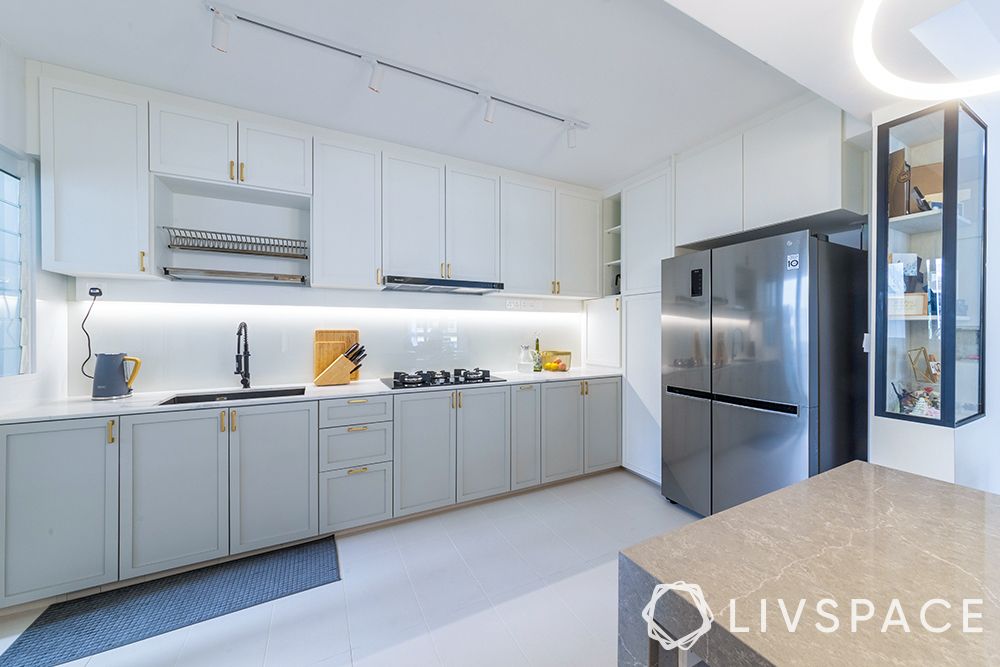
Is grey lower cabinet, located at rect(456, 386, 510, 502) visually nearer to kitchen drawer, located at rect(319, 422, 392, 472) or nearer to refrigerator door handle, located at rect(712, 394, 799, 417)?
kitchen drawer, located at rect(319, 422, 392, 472)

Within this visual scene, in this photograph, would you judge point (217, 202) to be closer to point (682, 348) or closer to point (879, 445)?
point (682, 348)

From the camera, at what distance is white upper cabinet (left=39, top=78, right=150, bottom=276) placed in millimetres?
1977

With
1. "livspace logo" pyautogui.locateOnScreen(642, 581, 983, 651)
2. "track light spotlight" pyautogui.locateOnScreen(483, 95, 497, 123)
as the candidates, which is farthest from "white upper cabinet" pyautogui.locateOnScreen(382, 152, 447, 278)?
"livspace logo" pyautogui.locateOnScreen(642, 581, 983, 651)

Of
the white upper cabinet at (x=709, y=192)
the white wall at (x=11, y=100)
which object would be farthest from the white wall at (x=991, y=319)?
the white wall at (x=11, y=100)

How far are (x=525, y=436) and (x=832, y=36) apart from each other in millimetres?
2690

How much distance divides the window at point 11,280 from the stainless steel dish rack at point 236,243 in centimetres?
59

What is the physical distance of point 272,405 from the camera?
7.27 ft

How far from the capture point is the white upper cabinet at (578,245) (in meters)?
3.50

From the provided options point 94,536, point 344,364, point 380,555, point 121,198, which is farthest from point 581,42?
point 94,536

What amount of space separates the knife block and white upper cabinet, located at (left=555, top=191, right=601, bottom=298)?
1.89m

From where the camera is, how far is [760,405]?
2.21m

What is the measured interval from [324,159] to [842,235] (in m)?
3.41

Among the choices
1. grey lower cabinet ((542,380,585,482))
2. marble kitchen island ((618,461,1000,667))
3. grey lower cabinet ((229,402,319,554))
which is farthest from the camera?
grey lower cabinet ((542,380,585,482))

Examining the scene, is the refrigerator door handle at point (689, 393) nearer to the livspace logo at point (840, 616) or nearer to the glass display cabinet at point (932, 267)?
the glass display cabinet at point (932, 267)
